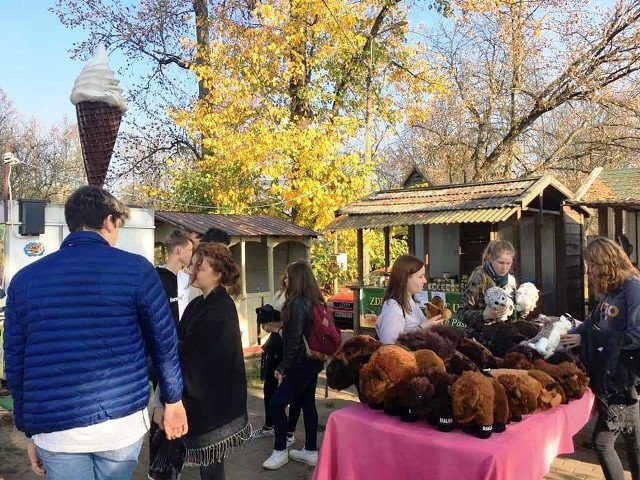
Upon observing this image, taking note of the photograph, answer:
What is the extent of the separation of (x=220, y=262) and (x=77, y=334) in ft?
4.00

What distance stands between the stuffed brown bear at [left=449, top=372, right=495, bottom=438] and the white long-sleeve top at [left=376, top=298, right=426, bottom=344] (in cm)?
94

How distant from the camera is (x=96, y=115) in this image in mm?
4238

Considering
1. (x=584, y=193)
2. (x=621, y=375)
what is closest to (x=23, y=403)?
(x=621, y=375)

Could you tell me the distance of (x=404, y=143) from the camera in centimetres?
3084

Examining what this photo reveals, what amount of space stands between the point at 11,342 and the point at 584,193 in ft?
35.3

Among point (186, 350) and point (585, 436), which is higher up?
point (186, 350)

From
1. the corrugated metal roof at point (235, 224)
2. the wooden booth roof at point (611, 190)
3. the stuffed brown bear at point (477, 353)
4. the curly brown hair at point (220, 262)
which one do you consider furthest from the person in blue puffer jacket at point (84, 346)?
the wooden booth roof at point (611, 190)

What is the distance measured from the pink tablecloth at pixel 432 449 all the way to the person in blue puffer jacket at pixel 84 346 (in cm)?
108

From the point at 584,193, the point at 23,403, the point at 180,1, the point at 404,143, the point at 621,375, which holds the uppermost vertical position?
the point at 180,1

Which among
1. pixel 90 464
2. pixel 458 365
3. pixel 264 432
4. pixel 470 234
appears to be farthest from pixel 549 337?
pixel 470 234

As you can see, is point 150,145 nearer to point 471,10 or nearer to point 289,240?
point 289,240

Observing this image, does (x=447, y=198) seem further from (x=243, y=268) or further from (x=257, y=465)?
(x=257, y=465)

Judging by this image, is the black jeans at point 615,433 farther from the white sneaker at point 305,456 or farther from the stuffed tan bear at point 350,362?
the white sneaker at point 305,456

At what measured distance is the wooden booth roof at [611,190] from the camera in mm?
9500
